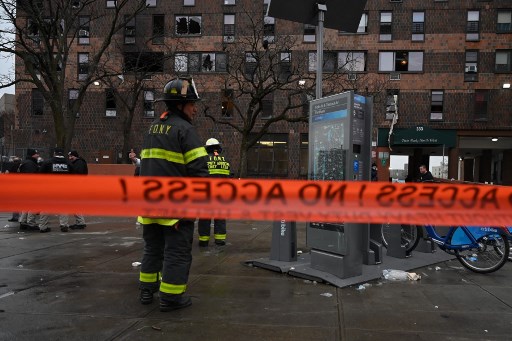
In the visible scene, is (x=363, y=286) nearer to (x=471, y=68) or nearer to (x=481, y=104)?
(x=481, y=104)

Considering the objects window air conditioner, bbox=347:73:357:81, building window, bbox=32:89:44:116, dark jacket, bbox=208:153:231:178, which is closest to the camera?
dark jacket, bbox=208:153:231:178

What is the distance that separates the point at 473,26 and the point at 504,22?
213 cm

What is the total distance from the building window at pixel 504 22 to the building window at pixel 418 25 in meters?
5.04

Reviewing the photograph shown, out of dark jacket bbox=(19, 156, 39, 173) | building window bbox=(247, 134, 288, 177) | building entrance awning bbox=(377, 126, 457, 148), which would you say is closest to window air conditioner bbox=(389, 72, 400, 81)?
building entrance awning bbox=(377, 126, 457, 148)

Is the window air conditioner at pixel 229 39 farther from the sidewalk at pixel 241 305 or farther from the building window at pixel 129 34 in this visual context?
the sidewalk at pixel 241 305

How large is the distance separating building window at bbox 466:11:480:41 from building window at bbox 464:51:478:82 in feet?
3.52

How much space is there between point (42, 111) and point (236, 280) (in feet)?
109

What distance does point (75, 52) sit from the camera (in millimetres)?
32969

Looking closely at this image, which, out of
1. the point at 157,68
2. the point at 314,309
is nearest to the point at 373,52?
the point at 157,68

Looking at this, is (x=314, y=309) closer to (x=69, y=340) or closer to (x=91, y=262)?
(x=69, y=340)

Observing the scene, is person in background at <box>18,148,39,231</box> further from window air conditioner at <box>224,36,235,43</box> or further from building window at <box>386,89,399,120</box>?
building window at <box>386,89,399,120</box>

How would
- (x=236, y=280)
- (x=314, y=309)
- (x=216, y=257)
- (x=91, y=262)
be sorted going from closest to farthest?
1. (x=314, y=309)
2. (x=236, y=280)
3. (x=91, y=262)
4. (x=216, y=257)

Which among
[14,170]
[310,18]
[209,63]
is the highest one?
[209,63]

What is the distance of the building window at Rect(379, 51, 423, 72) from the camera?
3083 centimetres
